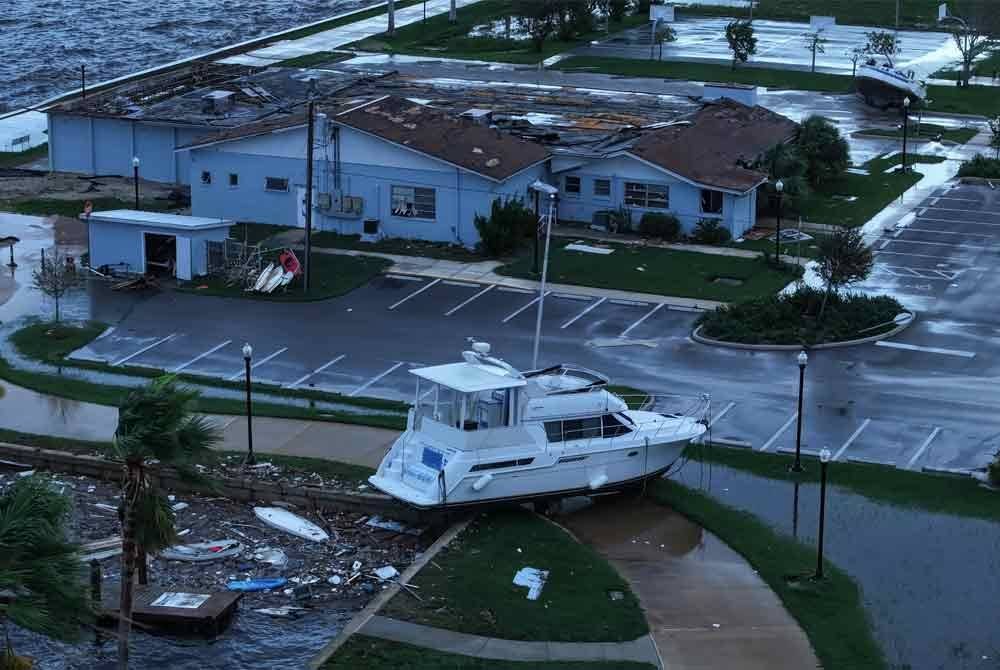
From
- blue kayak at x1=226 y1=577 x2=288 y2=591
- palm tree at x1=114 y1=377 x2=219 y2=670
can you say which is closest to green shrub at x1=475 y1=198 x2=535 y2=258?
blue kayak at x1=226 y1=577 x2=288 y2=591

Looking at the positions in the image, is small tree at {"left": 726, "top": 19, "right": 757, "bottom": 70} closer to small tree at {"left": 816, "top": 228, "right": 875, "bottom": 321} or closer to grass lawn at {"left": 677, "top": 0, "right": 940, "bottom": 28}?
grass lawn at {"left": 677, "top": 0, "right": 940, "bottom": 28}

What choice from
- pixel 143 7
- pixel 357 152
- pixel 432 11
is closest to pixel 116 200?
pixel 357 152

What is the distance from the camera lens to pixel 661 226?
53.2 meters

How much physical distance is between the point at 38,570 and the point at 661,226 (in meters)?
38.9

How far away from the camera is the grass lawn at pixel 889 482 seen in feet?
100

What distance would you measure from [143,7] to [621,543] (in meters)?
106

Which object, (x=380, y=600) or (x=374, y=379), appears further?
(x=374, y=379)

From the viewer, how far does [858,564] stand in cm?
2817

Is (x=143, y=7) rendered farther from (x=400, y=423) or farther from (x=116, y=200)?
(x=400, y=423)

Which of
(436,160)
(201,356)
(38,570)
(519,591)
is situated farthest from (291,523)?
(436,160)

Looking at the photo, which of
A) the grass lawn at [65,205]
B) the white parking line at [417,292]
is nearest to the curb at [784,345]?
the white parking line at [417,292]

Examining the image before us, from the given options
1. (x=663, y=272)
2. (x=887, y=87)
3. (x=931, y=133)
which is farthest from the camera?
(x=887, y=87)

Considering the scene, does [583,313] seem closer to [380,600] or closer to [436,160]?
[436,160]

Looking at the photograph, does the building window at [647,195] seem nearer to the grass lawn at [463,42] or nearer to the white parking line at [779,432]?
the white parking line at [779,432]
